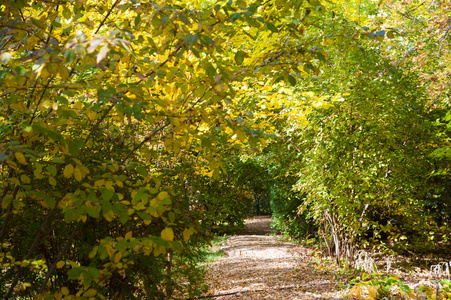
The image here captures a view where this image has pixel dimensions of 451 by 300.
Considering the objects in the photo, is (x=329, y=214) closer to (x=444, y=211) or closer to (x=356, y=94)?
(x=356, y=94)

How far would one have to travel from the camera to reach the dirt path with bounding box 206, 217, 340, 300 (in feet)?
16.4

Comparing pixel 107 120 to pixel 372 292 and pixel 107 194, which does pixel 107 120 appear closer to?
pixel 107 194

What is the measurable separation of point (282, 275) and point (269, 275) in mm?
253

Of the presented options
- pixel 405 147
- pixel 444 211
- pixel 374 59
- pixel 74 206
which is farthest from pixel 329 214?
pixel 74 206

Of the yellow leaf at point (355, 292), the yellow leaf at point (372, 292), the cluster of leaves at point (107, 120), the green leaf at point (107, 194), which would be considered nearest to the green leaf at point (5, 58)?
the cluster of leaves at point (107, 120)

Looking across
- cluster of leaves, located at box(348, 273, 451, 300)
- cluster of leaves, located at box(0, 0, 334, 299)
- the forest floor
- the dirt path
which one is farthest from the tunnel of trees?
cluster of leaves, located at box(348, 273, 451, 300)

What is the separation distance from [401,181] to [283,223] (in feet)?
19.8

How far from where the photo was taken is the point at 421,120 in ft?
22.1

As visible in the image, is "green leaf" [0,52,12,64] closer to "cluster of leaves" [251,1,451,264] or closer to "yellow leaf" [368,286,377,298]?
"cluster of leaves" [251,1,451,264]

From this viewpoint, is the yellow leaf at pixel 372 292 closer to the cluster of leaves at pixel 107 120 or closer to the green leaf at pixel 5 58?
the cluster of leaves at pixel 107 120

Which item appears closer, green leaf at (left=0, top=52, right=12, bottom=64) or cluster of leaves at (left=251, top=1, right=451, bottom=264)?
green leaf at (left=0, top=52, right=12, bottom=64)

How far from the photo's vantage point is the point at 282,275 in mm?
6176

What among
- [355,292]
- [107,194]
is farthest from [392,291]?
[107,194]

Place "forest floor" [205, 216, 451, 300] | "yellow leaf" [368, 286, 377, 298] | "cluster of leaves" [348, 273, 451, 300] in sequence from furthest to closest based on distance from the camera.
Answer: "forest floor" [205, 216, 451, 300] < "yellow leaf" [368, 286, 377, 298] < "cluster of leaves" [348, 273, 451, 300]
